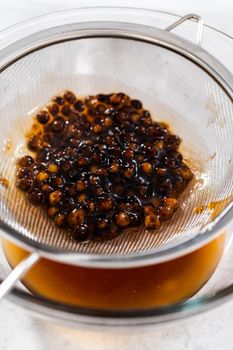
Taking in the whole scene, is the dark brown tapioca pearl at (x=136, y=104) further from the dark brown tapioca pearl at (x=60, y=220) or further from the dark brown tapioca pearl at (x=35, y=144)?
the dark brown tapioca pearl at (x=60, y=220)

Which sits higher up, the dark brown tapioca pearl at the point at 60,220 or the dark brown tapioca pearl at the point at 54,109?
the dark brown tapioca pearl at the point at 54,109

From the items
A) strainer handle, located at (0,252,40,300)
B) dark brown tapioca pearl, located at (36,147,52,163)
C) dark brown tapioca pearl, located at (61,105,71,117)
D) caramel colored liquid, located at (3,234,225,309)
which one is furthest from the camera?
dark brown tapioca pearl, located at (61,105,71,117)

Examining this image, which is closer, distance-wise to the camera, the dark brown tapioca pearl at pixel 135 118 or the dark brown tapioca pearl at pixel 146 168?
the dark brown tapioca pearl at pixel 146 168

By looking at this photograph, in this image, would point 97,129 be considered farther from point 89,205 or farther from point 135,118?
point 89,205

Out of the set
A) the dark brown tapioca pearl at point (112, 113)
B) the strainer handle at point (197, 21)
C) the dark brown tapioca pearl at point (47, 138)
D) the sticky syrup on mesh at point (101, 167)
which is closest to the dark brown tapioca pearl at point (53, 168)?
the sticky syrup on mesh at point (101, 167)

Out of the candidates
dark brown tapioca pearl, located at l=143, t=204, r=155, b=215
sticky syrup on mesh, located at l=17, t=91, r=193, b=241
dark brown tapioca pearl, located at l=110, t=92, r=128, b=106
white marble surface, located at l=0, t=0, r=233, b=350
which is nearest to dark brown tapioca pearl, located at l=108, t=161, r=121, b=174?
sticky syrup on mesh, located at l=17, t=91, r=193, b=241

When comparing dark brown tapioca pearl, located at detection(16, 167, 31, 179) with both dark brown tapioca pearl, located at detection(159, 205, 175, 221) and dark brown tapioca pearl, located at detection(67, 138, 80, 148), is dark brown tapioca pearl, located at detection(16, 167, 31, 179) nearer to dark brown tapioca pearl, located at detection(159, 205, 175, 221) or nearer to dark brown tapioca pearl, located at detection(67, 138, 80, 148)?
dark brown tapioca pearl, located at detection(67, 138, 80, 148)
